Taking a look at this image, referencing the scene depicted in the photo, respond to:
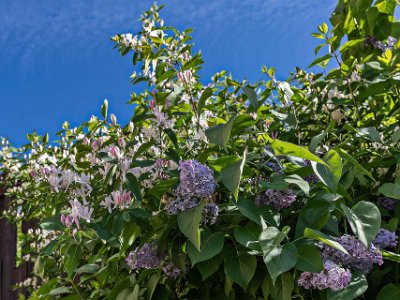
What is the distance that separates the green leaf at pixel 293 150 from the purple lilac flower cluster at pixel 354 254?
0.68ft

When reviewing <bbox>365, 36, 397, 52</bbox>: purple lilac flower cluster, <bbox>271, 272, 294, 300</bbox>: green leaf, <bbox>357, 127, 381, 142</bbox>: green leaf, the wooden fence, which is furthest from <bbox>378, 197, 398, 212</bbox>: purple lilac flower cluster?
the wooden fence

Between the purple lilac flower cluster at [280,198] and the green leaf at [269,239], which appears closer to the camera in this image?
the green leaf at [269,239]

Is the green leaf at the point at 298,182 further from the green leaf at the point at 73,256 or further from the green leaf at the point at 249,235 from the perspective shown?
the green leaf at the point at 73,256

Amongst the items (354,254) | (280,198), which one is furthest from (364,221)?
(280,198)

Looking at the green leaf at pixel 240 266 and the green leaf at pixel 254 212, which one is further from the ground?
the green leaf at pixel 254 212

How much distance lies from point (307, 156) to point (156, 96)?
1.78 ft

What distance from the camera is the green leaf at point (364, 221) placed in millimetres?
1100

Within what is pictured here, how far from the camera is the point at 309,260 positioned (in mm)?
1107

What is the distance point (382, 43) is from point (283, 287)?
4.01 feet

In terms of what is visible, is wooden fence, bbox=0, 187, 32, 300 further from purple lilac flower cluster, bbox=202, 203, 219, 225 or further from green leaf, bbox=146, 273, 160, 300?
purple lilac flower cluster, bbox=202, 203, 219, 225

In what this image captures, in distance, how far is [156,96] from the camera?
4.89 ft

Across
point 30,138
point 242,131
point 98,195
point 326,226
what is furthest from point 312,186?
point 30,138

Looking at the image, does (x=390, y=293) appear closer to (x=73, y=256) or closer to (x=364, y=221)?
(x=364, y=221)

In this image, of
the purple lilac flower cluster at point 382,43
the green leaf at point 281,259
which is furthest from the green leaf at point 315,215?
the purple lilac flower cluster at point 382,43
